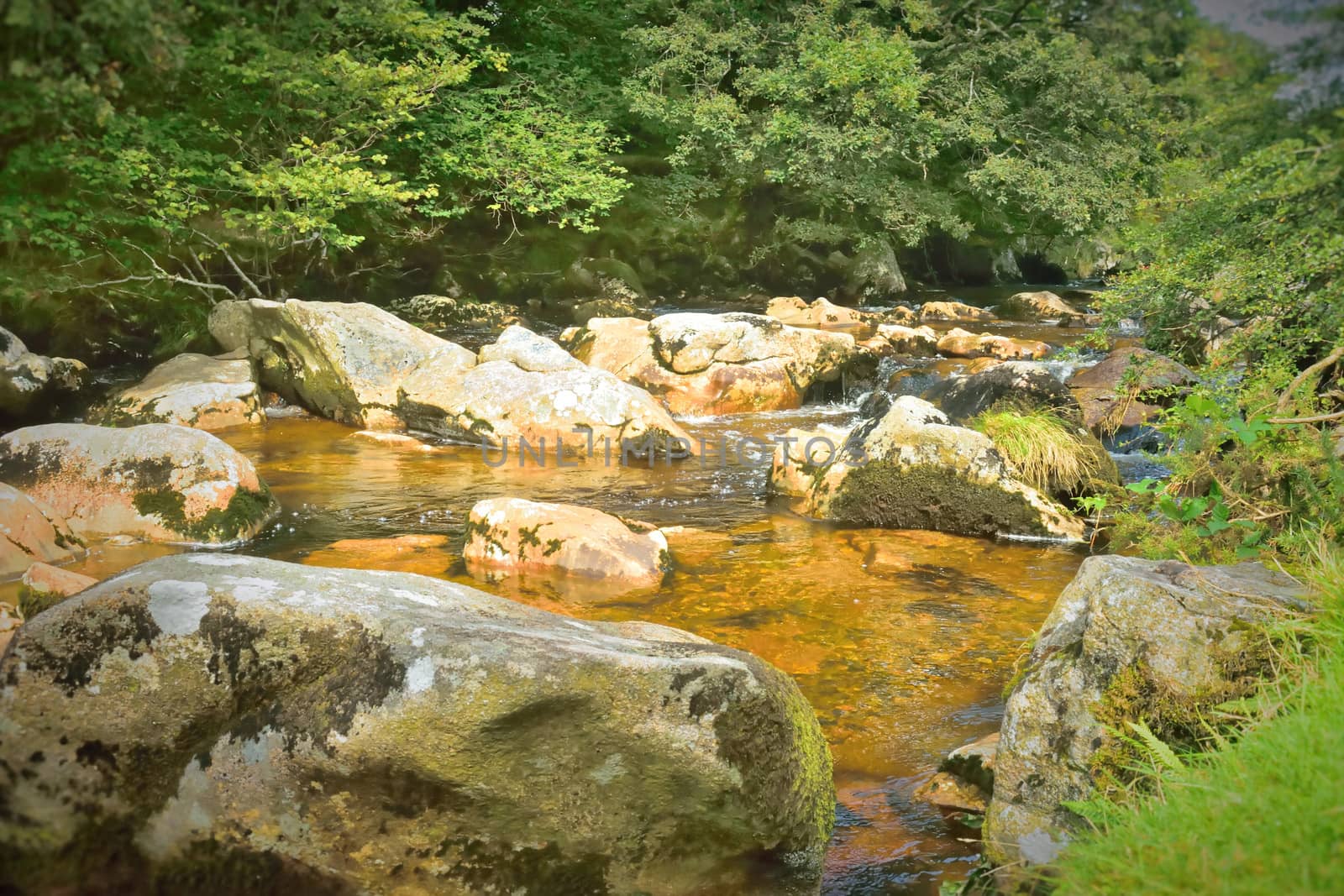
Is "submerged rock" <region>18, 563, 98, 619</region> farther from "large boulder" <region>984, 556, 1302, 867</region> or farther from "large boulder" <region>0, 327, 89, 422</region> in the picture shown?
"large boulder" <region>0, 327, 89, 422</region>

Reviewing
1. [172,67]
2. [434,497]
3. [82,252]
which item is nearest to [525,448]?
[434,497]

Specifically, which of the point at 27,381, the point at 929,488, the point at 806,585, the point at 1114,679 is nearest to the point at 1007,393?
the point at 929,488

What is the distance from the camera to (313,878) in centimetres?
302

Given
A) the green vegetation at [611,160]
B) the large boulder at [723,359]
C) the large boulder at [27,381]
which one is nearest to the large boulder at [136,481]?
the green vegetation at [611,160]

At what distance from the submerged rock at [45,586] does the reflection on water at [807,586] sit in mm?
1041

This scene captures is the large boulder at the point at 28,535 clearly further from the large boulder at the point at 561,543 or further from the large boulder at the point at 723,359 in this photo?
the large boulder at the point at 723,359

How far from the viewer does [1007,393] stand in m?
10.1

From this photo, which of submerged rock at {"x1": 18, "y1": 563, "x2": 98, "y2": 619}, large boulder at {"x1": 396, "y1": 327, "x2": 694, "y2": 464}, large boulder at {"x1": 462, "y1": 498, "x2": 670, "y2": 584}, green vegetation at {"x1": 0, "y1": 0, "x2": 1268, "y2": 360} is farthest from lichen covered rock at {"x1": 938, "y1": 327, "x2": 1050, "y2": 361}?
submerged rock at {"x1": 18, "y1": 563, "x2": 98, "y2": 619}

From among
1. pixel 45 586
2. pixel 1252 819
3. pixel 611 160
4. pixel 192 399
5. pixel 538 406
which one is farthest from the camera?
pixel 611 160

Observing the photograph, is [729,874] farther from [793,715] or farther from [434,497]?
[434,497]

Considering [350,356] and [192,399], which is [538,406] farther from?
[192,399]

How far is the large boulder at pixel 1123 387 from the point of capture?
6.38 meters

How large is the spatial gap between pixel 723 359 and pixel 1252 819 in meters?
11.1

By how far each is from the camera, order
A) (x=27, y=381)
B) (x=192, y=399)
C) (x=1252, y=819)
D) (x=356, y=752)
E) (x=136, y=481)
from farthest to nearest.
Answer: (x=27, y=381) < (x=192, y=399) < (x=136, y=481) < (x=356, y=752) < (x=1252, y=819)
